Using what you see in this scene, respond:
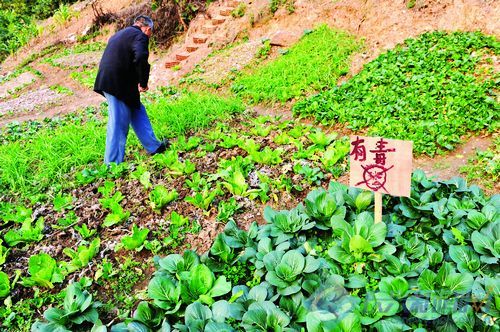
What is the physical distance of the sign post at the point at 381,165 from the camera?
89.0 inches

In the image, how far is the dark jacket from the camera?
164 inches

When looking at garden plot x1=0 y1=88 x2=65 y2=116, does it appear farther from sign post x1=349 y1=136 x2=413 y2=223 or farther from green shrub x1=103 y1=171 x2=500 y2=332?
sign post x1=349 y1=136 x2=413 y2=223

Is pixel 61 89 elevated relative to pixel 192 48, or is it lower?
elevated

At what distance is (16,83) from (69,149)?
9667 millimetres

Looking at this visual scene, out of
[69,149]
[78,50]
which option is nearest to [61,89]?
[78,50]

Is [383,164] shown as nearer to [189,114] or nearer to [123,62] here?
[123,62]

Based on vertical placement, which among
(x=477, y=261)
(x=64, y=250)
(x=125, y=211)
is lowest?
(x=477, y=261)

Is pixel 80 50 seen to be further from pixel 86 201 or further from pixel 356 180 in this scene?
pixel 356 180

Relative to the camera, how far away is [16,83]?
12219 mm

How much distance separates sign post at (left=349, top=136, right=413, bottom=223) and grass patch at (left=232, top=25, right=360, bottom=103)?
13.4 ft

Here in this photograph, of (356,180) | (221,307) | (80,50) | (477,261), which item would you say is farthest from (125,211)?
(80,50)

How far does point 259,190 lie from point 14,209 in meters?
2.53

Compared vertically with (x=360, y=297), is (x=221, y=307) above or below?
above

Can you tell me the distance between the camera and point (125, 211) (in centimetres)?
351
